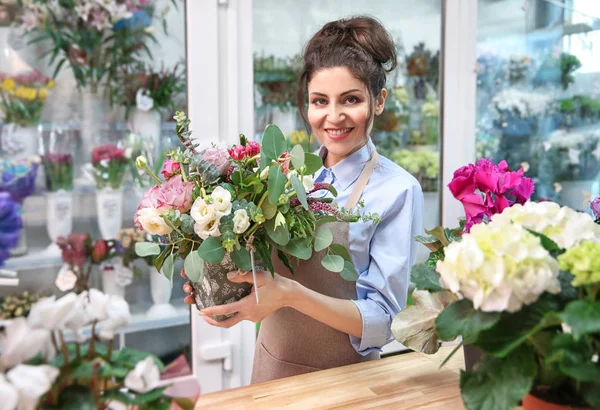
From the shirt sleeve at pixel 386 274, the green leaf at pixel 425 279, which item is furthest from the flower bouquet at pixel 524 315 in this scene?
the shirt sleeve at pixel 386 274

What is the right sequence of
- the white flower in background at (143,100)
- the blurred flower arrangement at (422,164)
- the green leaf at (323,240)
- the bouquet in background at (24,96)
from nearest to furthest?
1. the green leaf at (323,240)
2. the bouquet in background at (24,96)
3. the white flower in background at (143,100)
4. the blurred flower arrangement at (422,164)

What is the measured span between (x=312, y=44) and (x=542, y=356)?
102 cm

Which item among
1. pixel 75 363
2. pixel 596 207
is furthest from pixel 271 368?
pixel 75 363

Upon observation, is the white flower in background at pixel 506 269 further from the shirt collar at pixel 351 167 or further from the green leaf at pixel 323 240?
the shirt collar at pixel 351 167

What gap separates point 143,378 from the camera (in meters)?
0.52

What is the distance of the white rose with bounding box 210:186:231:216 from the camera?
0.91m

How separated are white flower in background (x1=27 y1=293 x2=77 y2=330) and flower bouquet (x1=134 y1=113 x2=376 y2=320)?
1.30 ft

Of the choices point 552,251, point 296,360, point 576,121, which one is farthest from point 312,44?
point 576,121

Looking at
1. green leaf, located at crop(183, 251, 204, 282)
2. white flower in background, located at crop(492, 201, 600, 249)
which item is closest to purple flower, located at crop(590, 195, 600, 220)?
white flower in background, located at crop(492, 201, 600, 249)

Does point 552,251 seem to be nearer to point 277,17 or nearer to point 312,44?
point 312,44

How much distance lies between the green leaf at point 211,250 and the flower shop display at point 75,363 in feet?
1.14

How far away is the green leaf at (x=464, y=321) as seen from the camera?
23.6 inches

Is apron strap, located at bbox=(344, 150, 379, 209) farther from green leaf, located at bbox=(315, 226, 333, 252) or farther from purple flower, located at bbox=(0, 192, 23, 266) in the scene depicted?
purple flower, located at bbox=(0, 192, 23, 266)

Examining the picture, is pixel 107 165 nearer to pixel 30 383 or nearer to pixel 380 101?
pixel 380 101
